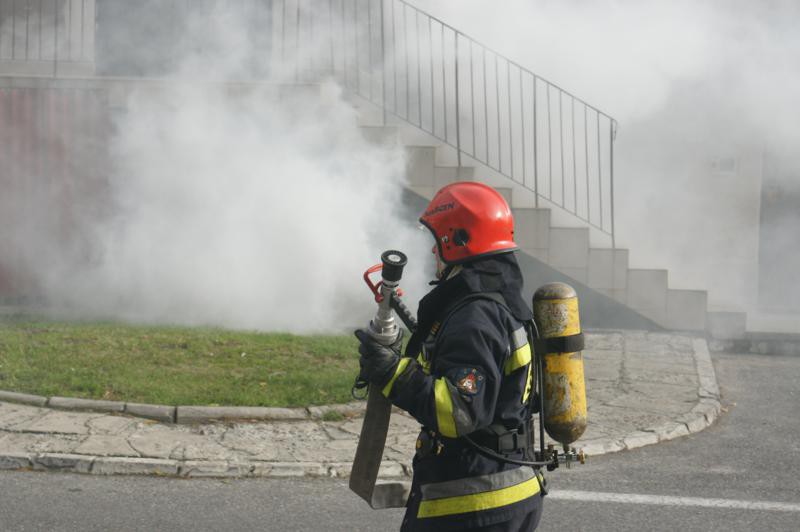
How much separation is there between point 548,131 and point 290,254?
3.24 meters

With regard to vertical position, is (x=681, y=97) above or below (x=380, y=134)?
above

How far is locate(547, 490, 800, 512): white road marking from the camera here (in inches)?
203

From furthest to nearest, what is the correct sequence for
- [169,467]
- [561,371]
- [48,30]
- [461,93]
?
[48,30] < [461,93] < [169,467] < [561,371]

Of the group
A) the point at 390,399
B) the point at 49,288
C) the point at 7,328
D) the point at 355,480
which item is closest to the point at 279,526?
the point at 355,480

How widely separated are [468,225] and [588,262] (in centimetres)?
732

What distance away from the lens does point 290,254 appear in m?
9.66

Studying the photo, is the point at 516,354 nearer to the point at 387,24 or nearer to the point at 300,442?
the point at 300,442

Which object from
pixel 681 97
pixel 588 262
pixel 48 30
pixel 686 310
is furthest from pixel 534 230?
pixel 48 30

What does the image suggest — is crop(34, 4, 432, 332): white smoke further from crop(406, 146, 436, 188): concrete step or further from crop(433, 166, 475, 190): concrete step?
crop(433, 166, 475, 190): concrete step

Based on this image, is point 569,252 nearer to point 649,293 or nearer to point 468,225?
point 649,293

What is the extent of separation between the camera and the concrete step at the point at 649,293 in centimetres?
989

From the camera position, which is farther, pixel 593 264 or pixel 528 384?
pixel 593 264

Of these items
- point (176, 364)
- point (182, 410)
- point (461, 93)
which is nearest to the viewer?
point (182, 410)

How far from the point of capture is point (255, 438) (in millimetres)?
5859
